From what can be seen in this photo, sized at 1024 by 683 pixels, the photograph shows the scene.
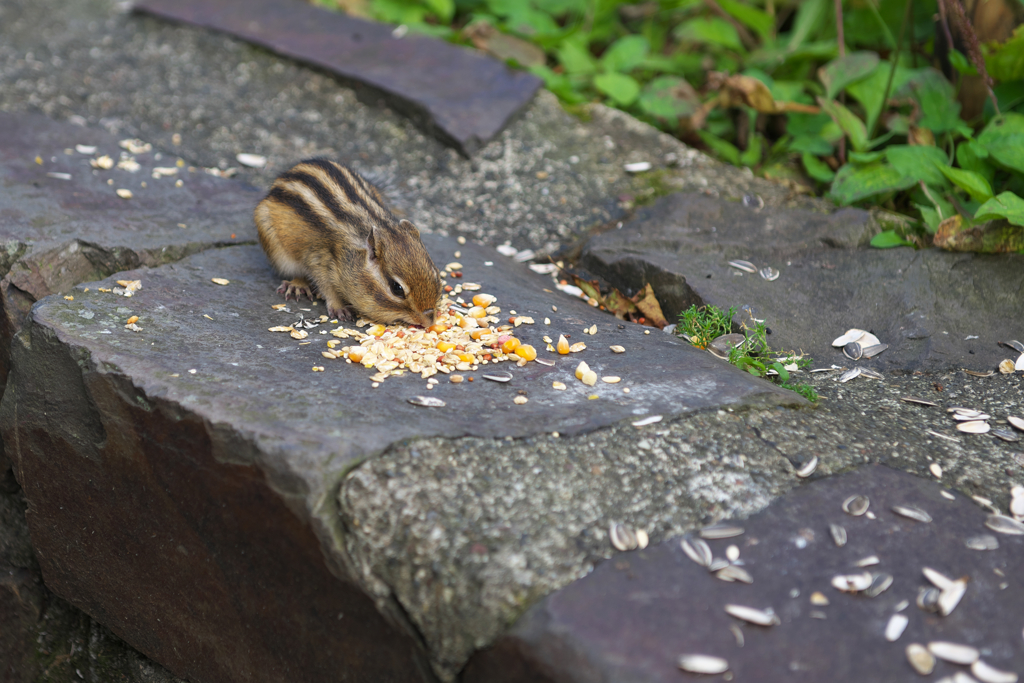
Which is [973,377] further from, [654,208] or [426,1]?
[426,1]

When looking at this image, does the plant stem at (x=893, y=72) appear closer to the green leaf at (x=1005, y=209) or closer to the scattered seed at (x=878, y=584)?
the green leaf at (x=1005, y=209)

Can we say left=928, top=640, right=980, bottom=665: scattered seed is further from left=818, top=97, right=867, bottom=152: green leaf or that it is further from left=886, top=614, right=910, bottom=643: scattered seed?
left=818, top=97, right=867, bottom=152: green leaf

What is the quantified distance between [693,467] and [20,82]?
583cm

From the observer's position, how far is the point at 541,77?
20.3ft

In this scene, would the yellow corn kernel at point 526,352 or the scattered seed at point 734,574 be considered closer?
the scattered seed at point 734,574

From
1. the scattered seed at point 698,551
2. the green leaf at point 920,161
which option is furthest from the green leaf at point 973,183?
the scattered seed at point 698,551

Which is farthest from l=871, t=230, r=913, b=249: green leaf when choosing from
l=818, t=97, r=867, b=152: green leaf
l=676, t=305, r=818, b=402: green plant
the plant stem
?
the plant stem

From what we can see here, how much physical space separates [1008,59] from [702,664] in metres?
4.49

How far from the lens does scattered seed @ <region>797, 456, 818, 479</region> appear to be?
2.78 m

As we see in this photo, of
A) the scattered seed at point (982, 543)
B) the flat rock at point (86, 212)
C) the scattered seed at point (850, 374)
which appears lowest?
the scattered seed at point (850, 374)

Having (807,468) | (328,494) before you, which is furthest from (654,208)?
(328,494)

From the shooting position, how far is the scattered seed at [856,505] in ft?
8.60

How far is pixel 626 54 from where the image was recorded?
6355mm

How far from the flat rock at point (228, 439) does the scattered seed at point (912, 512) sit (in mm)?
642
